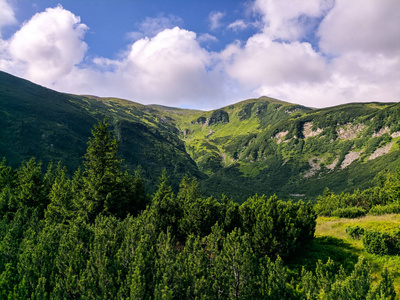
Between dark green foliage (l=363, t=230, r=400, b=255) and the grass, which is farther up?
dark green foliage (l=363, t=230, r=400, b=255)

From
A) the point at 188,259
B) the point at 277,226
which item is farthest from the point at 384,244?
the point at 188,259

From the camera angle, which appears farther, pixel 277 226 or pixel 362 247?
pixel 362 247

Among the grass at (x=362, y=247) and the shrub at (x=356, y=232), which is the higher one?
the shrub at (x=356, y=232)

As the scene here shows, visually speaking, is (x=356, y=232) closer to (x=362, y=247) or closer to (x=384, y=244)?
(x=362, y=247)

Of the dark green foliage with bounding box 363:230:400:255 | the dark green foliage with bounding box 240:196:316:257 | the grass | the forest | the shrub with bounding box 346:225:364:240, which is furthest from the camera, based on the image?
the shrub with bounding box 346:225:364:240

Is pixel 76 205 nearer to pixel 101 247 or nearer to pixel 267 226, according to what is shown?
pixel 101 247

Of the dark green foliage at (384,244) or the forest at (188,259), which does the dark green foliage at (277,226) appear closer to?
the forest at (188,259)

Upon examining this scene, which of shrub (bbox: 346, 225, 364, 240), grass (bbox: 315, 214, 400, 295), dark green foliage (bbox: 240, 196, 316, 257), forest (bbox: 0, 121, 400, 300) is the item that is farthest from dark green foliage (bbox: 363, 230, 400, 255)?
dark green foliage (bbox: 240, 196, 316, 257)

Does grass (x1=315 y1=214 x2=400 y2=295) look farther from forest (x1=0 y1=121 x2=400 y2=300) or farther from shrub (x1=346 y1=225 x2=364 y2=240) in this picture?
forest (x1=0 y1=121 x2=400 y2=300)

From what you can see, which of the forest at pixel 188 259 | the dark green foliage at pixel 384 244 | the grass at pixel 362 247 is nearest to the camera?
the forest at pixel 188 259

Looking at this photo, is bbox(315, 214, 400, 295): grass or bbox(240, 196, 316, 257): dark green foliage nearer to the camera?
bbox(315, 214, 400, 295): grass

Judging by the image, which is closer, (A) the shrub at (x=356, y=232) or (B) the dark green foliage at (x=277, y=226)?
(B) the dark green foliage at (x=277, y=226)

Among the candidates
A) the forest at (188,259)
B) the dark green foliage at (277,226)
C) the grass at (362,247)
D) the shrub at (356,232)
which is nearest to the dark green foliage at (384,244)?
the forest at (188,259)

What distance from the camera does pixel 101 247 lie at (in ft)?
48.1
